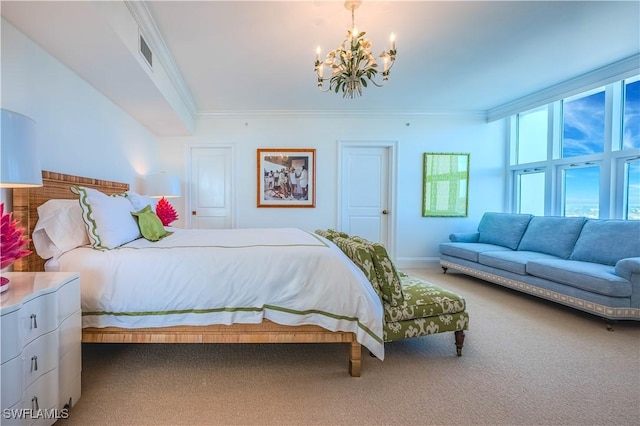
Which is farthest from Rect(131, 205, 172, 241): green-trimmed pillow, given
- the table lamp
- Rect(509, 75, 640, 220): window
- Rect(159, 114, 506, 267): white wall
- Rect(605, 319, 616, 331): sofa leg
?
Rect(509, 75, 640, 220): window

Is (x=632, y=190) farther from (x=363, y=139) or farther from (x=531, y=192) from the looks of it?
(x=363, y=139)

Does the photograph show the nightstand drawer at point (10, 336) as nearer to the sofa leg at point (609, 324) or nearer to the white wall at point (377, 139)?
the white wall at point (377, 139)

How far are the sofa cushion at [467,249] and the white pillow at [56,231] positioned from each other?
4138 mm

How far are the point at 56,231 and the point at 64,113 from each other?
3.82 feet

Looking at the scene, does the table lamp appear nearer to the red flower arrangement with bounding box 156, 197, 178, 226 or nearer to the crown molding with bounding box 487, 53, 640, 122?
the red flower arrangement with bounding box 156, 197, 178, 226

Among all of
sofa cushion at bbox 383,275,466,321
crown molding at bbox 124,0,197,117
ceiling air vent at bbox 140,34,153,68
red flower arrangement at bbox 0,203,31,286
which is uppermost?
crown molding at bbox 124,0,197,117

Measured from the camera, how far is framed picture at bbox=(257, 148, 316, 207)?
4566mm

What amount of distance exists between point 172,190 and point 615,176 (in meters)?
5.42

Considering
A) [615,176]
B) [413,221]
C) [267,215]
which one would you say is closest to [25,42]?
[267,215]

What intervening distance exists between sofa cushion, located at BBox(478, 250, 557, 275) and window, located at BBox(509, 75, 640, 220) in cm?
100

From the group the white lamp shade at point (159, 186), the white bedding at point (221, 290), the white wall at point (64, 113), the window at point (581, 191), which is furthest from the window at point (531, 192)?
the white wall at point (64, 113)

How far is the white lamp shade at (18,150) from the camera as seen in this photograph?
1186mm

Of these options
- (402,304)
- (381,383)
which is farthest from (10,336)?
(402,304)

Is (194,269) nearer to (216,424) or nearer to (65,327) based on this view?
(65,327)
